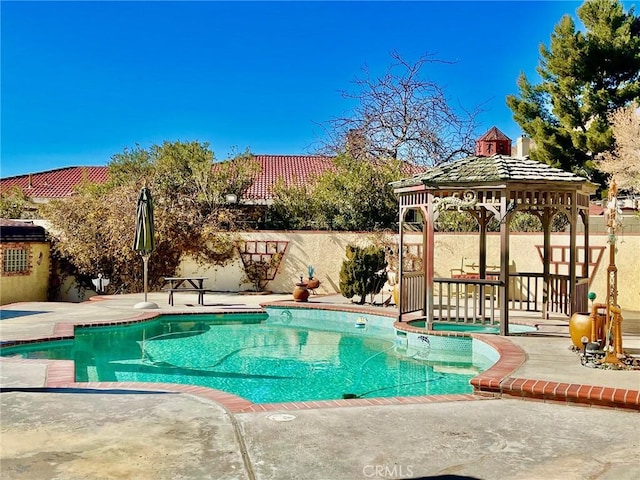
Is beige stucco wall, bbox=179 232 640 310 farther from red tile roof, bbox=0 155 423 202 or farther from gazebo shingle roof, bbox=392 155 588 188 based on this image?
red tile roof, bbox=0 155 423 202

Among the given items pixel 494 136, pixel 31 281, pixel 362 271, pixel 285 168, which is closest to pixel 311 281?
pixel 362 271

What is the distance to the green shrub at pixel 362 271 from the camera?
15016 mm

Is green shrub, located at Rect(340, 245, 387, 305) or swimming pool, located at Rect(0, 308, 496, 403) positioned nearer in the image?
swimming pool, located at Rect(0, 308, 496, 403)

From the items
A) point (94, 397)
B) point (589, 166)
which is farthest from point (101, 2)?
point (589, 166)

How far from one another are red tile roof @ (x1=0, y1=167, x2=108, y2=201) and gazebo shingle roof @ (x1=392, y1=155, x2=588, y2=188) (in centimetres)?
2220

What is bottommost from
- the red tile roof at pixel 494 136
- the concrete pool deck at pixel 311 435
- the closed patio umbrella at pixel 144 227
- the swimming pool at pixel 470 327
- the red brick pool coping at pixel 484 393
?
the concrete pool deck at pixel 311 435

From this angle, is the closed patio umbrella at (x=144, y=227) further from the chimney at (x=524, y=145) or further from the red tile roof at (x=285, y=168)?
the chimney at (x=524, y=145)

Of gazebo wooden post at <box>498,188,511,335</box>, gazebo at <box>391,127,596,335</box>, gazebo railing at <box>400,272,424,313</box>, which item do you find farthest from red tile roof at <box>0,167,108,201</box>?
gazebo wooden post at <box>498,188,511,335</box>

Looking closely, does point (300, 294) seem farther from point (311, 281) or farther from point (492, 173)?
point (492, 173)

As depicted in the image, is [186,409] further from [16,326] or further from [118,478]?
[16,326]

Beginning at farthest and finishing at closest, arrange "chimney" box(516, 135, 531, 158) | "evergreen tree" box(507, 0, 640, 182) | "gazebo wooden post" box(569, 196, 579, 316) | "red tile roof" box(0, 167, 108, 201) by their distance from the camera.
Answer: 1. "red tile roof" box(0, 167, 108, 201)
2. "chimney" box(516, 135, 531, 158)
3. "evergreen tree" box(507, 0, 640, 182)
4. "gazebo wooden post" box(569, 196, 579, 316)

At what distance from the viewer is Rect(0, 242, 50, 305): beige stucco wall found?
16.5 metres

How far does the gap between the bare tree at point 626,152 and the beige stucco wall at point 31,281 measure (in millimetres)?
20269

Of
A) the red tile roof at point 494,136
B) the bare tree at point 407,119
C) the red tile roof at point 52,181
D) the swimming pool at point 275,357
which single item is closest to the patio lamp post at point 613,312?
the swimming pool at point 275,357
